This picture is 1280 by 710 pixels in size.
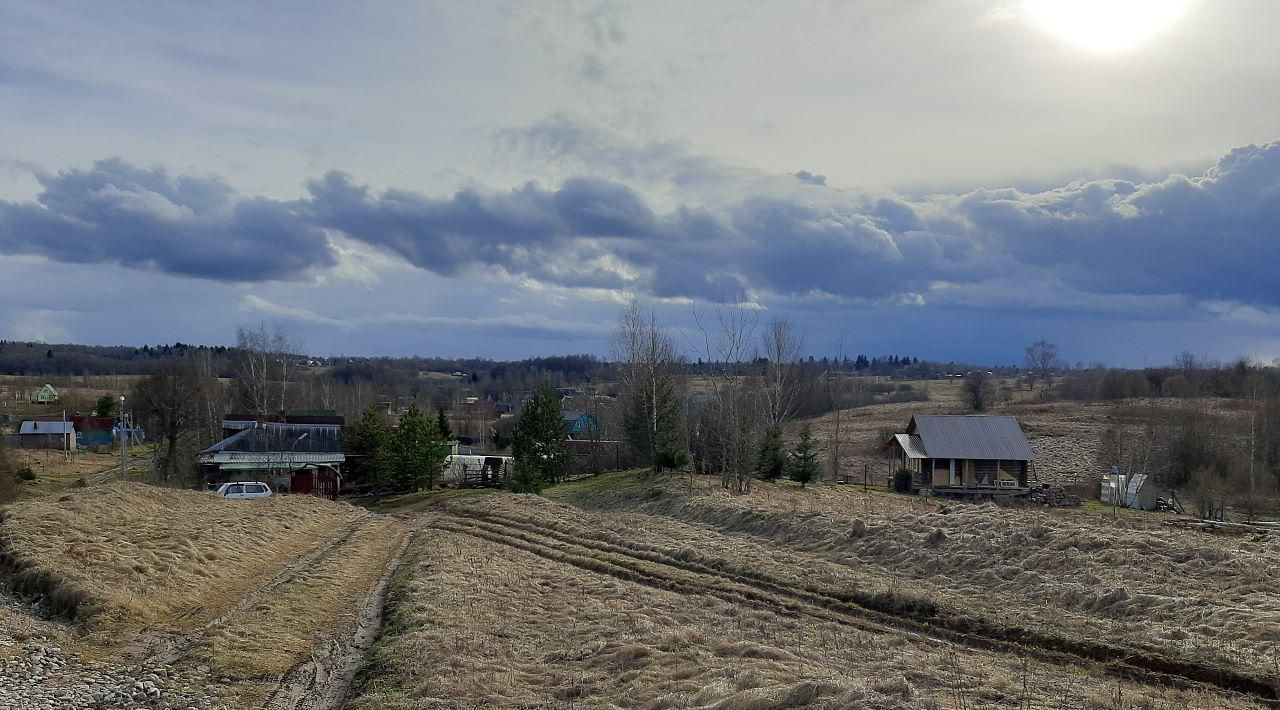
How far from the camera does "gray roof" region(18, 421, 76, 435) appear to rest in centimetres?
8862

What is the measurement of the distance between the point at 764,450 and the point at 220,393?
5515cm

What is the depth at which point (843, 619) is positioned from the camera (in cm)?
1694

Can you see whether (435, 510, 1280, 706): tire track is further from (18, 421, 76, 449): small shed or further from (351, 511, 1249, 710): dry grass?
(18, 421, 76, 449): small shed

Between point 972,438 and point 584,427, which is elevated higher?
point 972,438

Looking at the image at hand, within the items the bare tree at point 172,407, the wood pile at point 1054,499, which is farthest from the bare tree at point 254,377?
the wood pile at point 1054,499

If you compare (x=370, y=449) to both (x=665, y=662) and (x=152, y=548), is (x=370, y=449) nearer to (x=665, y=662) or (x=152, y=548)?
(x=152, y=548)

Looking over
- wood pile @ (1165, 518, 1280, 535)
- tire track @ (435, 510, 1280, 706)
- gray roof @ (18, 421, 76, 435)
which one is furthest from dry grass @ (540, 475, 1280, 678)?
gray roof @ (18, 421, 76, 435)

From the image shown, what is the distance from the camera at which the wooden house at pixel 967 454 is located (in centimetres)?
5272

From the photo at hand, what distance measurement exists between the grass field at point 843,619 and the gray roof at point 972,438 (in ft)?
82.2

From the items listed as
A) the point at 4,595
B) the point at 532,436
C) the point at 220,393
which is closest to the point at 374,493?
the point at 532,436

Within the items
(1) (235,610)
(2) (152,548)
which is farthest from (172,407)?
(1) (235,610)

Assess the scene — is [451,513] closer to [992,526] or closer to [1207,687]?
[992,526]

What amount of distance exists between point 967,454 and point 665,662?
Answer: 44.7 m

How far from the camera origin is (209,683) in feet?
41.8
